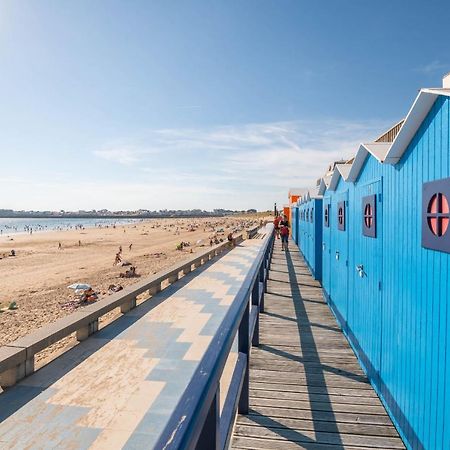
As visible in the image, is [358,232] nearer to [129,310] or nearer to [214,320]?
[214,320]

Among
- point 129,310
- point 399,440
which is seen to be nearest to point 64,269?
point 129,310

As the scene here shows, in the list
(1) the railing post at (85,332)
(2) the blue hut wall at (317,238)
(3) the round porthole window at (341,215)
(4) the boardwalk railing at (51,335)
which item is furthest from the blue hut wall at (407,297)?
(2) the blue hut wall at (317,238)

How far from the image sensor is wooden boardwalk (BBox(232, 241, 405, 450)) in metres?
3.27

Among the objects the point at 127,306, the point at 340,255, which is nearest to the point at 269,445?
the point at 340,255

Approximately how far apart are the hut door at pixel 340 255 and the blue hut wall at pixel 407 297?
0.84 m

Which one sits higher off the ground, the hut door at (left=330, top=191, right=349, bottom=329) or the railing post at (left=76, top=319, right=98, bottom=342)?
the hut door at (left=330, top=191, right=349, bottom=329)

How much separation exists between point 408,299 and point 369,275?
143 centimetres

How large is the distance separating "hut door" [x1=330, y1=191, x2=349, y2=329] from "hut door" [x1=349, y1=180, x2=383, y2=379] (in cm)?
67

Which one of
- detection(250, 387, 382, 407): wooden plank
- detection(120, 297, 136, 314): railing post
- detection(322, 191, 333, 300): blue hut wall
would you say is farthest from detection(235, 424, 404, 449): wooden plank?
detection(120, 297, 136, 314): railing post

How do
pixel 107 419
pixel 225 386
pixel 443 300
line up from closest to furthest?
pixel 443 300
pixel 107 419
pixel 225 386

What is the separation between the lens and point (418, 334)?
297 cm

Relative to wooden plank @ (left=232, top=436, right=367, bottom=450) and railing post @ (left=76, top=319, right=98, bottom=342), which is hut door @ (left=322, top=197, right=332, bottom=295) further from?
wooden plank @ (left=232, top=436, right=367, bottom=450)

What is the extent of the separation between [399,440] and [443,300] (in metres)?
1.53

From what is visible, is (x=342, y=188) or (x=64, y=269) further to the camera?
(x=64, y=269)
